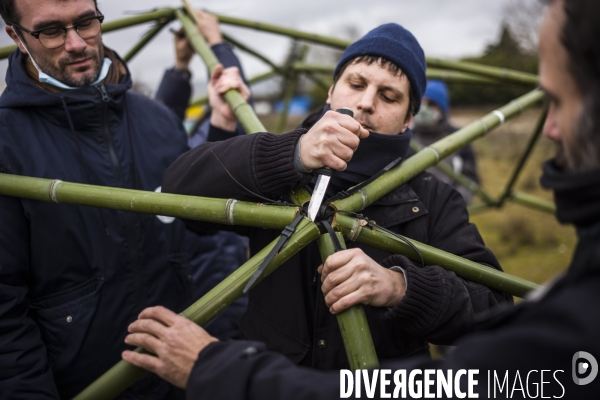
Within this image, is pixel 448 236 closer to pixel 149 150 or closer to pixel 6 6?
pixel 149 150

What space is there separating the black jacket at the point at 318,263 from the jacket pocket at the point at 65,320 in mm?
558

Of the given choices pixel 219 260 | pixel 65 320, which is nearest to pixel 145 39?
pixel 219 260

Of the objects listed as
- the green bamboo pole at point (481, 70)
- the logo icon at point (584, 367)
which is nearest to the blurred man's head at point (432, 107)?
the green bamboo pole at point (481, 70)

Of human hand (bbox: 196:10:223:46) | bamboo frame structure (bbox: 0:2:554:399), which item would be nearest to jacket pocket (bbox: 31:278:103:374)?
bamboo frame structure (bbox: 0:2:554:399)

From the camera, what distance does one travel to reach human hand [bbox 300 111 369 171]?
176cm

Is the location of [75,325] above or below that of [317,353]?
below

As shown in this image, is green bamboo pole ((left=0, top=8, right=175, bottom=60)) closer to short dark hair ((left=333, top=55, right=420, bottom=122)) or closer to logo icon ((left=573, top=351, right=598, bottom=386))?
short dark hair ((left=333, top=55, right=420, bottom=122))

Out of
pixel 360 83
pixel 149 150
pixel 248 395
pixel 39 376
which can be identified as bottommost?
pixel 39 376

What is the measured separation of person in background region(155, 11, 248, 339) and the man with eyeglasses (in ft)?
1.46

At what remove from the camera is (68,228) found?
2.16 metres

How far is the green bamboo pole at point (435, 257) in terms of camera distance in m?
1.91

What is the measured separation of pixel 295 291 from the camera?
215cm

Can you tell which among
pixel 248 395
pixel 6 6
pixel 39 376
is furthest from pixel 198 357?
pixel 6 6

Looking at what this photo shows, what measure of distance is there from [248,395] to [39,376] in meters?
1.12
